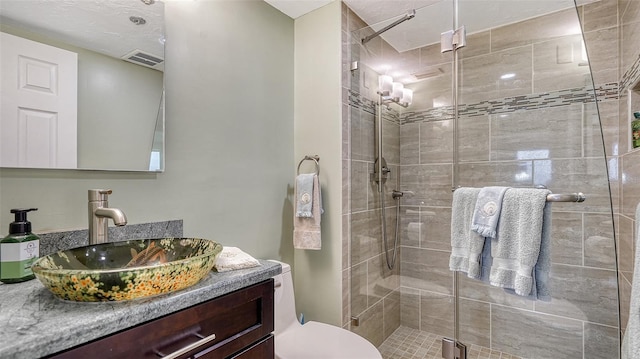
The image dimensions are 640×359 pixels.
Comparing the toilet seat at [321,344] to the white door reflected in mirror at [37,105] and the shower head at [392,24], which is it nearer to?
the white door reflected in mirror at [37,105]

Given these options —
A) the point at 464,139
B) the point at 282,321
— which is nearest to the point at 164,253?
the point at 282,321

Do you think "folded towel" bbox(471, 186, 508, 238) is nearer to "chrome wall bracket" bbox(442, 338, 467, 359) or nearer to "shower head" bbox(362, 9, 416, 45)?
"chrome wall bracket" bbox(442, 338, 467, 359)

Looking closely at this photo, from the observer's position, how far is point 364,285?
78.2 inches

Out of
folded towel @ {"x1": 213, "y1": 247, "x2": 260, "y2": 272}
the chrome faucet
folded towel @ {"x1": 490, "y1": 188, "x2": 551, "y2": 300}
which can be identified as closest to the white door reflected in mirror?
the chrome faucet

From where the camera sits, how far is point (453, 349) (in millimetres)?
1727

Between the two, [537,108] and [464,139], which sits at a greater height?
[537,108]

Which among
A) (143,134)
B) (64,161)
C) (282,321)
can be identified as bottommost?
(282,321)

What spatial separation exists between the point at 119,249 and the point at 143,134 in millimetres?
502

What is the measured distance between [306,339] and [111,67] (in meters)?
1.48

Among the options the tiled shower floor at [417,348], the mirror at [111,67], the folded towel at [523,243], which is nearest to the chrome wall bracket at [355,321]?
the tiled shower floor at [417,348]

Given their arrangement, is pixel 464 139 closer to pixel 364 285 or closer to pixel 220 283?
pixel 364 285

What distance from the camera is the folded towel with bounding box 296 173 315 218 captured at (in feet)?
5.94

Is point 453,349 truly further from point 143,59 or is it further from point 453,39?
point 143,59

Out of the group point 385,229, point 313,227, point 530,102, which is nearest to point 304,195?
point 313,227
